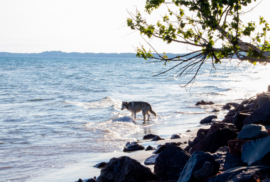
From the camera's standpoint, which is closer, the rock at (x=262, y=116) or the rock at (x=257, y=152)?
the rock at (x=257, y=152)

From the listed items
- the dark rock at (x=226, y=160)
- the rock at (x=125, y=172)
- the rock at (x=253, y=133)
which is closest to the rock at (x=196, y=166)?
the dark rock at (x=226, y=160)

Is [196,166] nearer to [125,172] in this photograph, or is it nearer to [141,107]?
[125,172]

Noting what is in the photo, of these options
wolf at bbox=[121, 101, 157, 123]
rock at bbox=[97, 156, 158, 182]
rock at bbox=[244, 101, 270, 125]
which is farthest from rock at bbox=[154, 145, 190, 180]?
wolf at bbox=[121, 101, 157, 123]

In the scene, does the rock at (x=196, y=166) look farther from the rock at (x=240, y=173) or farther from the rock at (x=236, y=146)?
the rock at (x=236, y=146)

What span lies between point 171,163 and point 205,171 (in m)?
1.12

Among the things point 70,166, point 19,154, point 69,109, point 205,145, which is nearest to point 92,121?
point 69,109

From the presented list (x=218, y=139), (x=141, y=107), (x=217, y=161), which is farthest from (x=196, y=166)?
(x=141, y=107)

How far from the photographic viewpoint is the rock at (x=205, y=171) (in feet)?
13.7

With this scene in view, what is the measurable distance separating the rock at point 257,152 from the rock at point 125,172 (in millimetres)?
1696

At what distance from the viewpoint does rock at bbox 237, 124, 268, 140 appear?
4836 mm

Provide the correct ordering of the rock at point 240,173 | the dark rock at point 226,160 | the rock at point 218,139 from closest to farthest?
the rock at point 240,173
the dark rock at point 226,160
the rock at point 218,139

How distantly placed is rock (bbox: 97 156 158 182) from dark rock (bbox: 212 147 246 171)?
1231 millimetres

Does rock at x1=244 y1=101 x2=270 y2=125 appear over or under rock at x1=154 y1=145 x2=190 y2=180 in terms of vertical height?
over

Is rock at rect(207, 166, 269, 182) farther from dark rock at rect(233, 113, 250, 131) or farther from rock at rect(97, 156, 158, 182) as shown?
dark rock at rect(233, 113, 250, 131)
